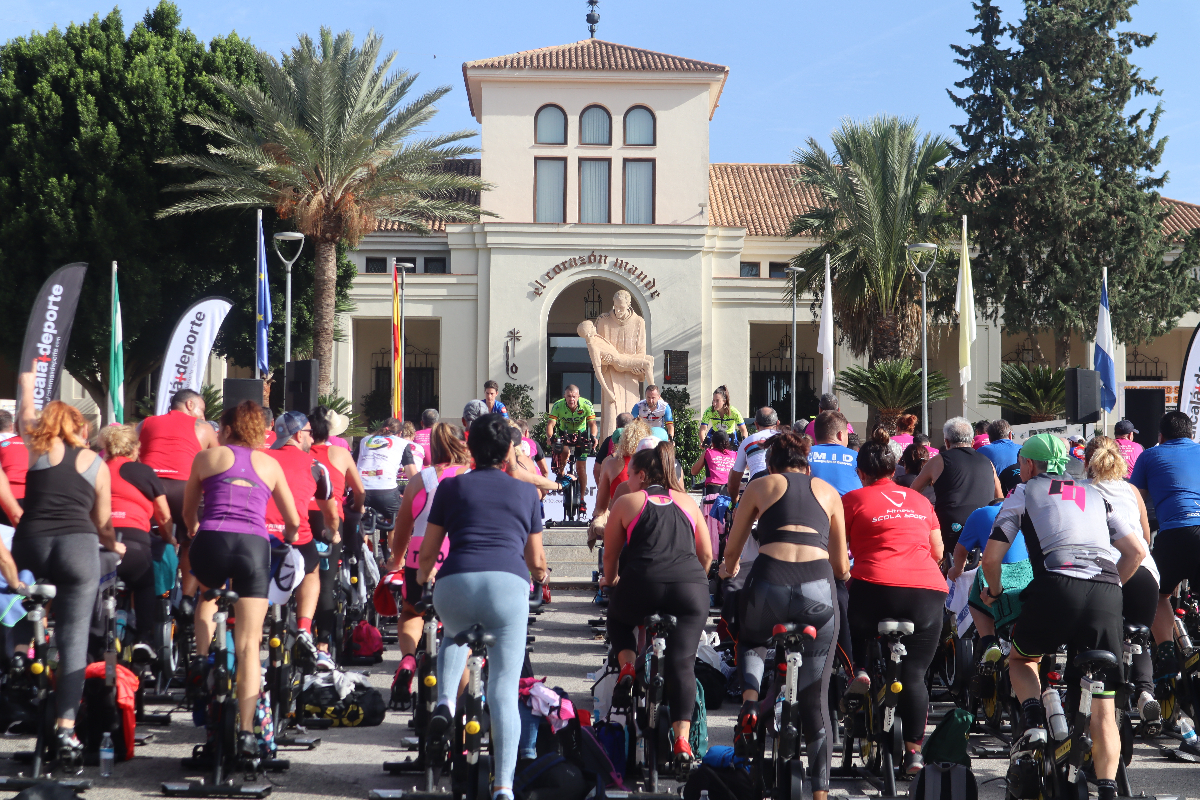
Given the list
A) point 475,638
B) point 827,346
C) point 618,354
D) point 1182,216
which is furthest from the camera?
point 1182,216

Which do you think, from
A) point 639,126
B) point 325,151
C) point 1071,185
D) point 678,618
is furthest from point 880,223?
point 678,618

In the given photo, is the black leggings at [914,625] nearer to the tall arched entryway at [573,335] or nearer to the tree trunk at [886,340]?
the tree trunk at [886,340]

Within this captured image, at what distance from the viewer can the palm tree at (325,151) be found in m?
25.0

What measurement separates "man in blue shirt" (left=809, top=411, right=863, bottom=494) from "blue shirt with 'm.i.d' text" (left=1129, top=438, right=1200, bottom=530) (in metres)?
1.72

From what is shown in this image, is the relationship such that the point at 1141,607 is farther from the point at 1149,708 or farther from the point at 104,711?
Result: the point at 104,711

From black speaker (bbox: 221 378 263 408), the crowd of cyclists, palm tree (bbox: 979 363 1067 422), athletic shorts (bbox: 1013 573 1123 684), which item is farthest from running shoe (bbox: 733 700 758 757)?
palm tree (bbox: 979 363 1067 422)

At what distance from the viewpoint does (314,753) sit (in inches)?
249

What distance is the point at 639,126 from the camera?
34.1 metres

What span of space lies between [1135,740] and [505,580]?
453 cm

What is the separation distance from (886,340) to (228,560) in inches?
1033

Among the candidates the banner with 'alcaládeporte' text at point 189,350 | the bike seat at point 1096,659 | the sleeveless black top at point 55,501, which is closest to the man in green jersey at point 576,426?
the banner with 'alcaládeporte' text at point 189,350

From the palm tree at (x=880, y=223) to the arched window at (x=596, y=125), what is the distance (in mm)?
6117

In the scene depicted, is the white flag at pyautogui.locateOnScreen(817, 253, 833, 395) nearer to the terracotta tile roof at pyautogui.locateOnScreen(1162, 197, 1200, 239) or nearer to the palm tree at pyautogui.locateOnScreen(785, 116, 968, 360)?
the palm tree at pyautogui.locateOnScreen(785, 116, 968, 360)

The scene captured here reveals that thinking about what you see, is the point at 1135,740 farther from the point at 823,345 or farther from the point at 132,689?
the point at 823,345
